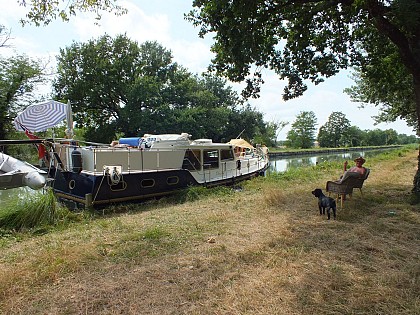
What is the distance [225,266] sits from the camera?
3582 millimetres

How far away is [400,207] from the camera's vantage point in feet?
19.8

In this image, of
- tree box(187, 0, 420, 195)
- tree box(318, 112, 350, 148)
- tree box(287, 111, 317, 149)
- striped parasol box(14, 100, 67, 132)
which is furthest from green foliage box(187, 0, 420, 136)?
tree box(318, 112, 350, 148)

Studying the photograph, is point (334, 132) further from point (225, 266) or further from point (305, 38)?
point (225, 266)

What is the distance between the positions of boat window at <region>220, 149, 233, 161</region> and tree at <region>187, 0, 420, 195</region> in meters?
4.19

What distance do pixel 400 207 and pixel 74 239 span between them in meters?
6.35

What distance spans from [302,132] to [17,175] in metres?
72.4

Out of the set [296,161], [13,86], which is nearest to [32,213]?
[13,86]

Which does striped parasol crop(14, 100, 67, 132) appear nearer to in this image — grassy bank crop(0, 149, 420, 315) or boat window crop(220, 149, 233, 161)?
boat window crop(220, 149, 233, 161)

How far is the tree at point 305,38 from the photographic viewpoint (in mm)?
6488

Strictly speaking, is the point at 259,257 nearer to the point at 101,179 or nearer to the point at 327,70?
the point at 101,179

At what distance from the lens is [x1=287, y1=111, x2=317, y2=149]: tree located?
69375 mm

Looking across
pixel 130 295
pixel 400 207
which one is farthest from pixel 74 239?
pixel 400 207

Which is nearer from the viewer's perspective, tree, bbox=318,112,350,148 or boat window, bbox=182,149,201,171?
boat window, bbox=182,149,201,171

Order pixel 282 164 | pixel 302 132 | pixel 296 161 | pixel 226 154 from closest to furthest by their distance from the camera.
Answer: pixel 226 154, pixel 282 164, pixel 296 161, pixel 302 132
